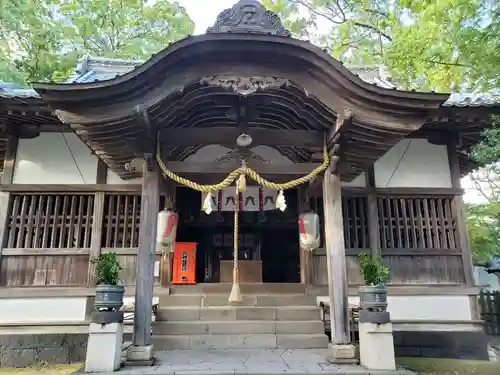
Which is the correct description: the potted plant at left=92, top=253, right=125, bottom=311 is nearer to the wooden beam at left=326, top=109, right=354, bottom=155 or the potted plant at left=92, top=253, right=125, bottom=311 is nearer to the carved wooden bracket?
the carved wooden bracket

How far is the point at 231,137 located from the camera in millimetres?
6250

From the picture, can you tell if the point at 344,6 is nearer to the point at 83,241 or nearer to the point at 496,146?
the point at 496,146

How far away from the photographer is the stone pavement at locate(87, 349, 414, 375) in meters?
5.11

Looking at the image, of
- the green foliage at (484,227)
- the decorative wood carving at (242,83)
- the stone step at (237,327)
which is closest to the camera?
the decorative wood carving at (242,83)

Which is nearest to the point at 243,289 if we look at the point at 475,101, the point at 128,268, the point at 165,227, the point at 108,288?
the point at 165,227

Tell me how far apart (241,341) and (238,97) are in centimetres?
435

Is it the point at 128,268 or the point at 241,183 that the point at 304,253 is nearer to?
the point at 241,183

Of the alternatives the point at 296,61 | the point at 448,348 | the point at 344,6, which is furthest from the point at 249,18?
the point at 344,6

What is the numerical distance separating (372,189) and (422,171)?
1.27 m

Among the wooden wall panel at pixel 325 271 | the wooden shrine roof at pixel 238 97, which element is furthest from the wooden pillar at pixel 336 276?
the wooden wall panel at pixel 325 271

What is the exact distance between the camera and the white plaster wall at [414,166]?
855 centimetres

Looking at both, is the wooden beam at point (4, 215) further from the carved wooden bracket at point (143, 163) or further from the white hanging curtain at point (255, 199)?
the white hanging curtain at point (255, 199)

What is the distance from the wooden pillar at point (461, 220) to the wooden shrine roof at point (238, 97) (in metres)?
3.16

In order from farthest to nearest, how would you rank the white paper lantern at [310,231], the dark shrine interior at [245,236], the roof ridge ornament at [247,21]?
1. the dark shrine interior at [245,236]
2. the white paper lantern at [310,231]
3. the roof ridge ornament at [247,21]
